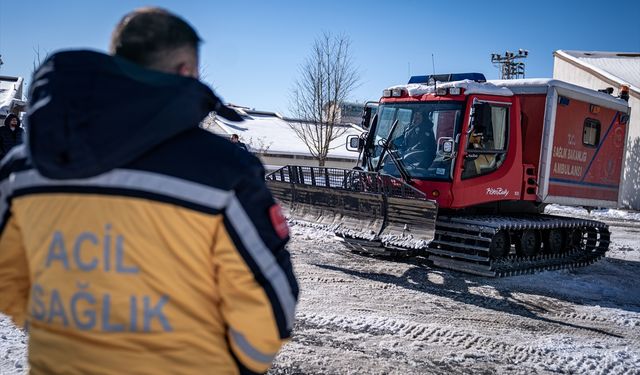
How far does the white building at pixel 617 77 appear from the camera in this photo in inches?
886

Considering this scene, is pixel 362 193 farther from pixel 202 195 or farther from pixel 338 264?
pixel 202 195

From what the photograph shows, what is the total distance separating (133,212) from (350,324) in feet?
Result: 15.6

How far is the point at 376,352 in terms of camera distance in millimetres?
5242

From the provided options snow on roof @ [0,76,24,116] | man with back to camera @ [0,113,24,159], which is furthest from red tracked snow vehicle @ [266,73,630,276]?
snow on roof @ [0,76,24,116]

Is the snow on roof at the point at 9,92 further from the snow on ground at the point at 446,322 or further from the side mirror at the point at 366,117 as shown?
the snow on ground at the point at 446,322

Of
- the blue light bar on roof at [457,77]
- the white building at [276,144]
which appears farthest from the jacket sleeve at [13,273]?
the white building at [276,144]

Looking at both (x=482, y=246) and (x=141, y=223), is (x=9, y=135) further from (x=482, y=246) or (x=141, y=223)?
(x=141, y=223)

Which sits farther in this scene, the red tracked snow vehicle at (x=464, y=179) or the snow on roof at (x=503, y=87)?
the snow on roof at (x=503, y=87)

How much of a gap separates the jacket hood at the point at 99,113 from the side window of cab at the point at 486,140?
25.3 feet

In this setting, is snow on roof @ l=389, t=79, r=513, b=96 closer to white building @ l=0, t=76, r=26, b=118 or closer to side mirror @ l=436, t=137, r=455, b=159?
side mirror @ l=436, t=137, r=455, b=159

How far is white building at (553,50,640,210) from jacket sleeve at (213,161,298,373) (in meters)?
21.5

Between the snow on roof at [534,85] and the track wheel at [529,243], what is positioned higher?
the snow on roof at [534,85]

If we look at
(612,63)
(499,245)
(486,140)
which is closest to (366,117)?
(486,140)

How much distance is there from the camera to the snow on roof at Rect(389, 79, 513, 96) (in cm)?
884
